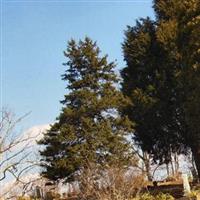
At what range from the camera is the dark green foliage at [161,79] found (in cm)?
3271

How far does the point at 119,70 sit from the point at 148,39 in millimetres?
2950

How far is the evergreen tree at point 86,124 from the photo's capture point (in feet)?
107

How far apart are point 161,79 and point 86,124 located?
607cm

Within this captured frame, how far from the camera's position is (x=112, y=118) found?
34812 millimetres

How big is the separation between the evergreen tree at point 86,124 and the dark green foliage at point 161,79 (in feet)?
5.92

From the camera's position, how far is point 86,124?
110ft

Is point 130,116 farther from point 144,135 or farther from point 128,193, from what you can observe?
point 128,193

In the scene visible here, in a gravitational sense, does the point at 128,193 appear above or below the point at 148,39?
below

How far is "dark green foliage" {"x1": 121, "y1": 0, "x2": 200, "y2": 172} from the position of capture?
3271cm

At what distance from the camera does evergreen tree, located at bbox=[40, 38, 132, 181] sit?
3253cm

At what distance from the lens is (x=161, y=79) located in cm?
3591

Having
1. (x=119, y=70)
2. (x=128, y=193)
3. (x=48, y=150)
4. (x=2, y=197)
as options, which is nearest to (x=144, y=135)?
(x=119, y=70)

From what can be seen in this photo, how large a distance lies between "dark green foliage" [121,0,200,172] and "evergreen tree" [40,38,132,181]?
1805 mm

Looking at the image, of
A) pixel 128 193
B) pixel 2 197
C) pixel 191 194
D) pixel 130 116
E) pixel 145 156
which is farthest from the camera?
pixel 145 156
